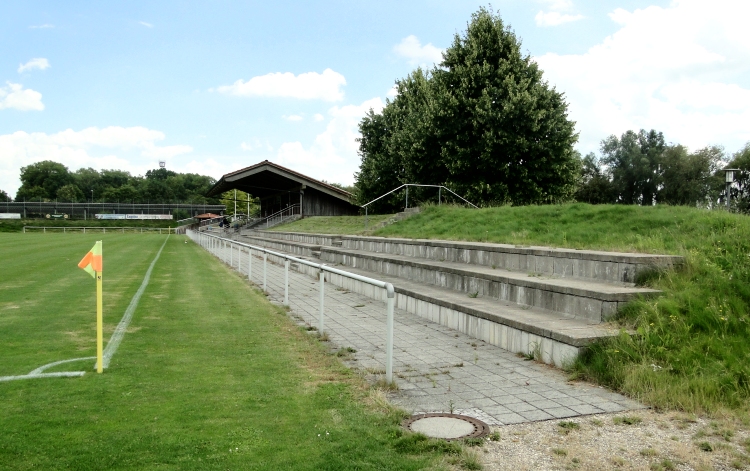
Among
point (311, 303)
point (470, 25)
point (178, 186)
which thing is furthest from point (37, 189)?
point (311, 303)

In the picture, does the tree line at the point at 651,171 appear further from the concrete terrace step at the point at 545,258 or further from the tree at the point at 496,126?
the concrete terrace step at the point at 545,258

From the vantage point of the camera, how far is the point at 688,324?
4973 mm

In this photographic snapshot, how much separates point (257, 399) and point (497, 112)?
2127cm

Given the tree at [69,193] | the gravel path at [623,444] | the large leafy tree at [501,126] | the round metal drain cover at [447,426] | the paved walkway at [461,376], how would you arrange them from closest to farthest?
the gravel path at [623,444]
the round metal drain cover at [447,426]
the paved walkway at [461,376]
the large leafy tree at [501,126]
the tree at [69,193]

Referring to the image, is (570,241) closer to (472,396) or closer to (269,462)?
(472,396)

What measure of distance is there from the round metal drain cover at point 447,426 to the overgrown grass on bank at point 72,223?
254 ft

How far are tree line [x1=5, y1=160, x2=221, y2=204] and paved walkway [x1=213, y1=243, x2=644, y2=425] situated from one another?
11856 centimetres

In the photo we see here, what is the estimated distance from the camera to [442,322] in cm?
764

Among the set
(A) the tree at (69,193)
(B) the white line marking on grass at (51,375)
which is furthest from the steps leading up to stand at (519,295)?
(A) the tree at (69,193)

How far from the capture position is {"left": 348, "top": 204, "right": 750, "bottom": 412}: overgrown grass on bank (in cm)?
423

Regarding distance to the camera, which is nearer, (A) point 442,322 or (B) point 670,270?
(B) point 670,270

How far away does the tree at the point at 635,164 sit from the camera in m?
47.6

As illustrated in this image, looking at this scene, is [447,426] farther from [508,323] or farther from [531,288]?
[531,288]

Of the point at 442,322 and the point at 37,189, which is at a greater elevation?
the point at 37,189
